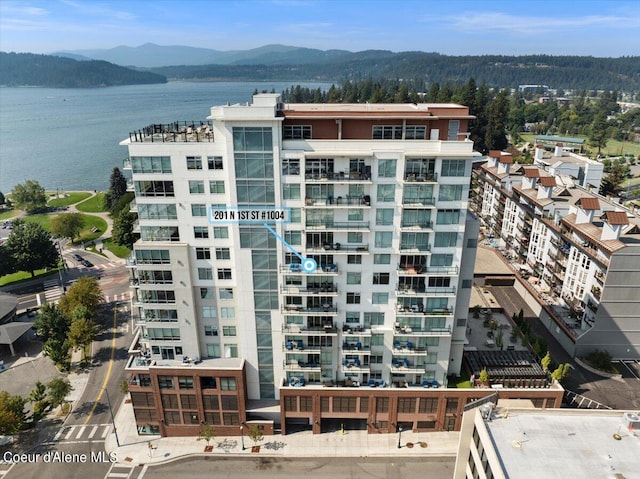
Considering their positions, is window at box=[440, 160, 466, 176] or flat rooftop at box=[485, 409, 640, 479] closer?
flat rooftop at box=[485, 409, 640, 479]

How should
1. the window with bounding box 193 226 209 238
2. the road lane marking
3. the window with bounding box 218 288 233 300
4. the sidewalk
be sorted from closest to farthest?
the window with bounding box 193 226 209 238, the window with bounding box 218 288 233 300, the sidewalk, the road lane marking

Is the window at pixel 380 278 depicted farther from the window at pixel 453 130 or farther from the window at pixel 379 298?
the window at pixel 453 130

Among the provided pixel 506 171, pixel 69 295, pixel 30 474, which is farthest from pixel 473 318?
pixel 69 295

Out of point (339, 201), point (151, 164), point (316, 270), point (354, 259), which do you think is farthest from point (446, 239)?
point (151, 164)

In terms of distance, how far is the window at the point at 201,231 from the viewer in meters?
44.1

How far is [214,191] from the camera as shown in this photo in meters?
43.0

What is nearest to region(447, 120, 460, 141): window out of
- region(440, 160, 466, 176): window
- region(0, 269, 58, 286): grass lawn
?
region(440, 160, 466, 176): window

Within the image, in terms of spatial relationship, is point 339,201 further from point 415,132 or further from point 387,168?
point 415,132

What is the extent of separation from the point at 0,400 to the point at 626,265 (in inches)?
3030

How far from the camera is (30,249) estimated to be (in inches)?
3376

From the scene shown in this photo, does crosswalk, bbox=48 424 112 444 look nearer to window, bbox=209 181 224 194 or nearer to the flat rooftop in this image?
window, bbox=209 181 224 194

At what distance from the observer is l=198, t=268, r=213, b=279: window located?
45906mm

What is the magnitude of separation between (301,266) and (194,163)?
14.7 m

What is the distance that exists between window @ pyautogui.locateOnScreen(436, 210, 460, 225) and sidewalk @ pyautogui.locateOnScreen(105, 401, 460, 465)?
24.8m
